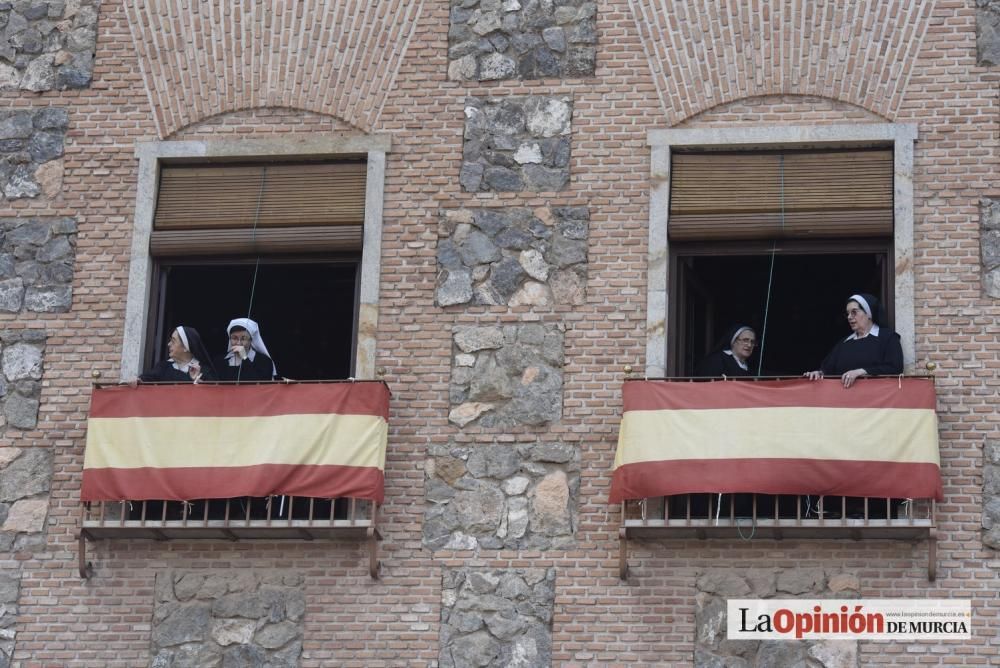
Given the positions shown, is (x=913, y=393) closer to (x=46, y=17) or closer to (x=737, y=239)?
(x=737, y=239)

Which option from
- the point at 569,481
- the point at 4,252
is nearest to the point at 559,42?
the point at 569,481

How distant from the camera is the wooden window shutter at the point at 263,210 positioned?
56.6ft

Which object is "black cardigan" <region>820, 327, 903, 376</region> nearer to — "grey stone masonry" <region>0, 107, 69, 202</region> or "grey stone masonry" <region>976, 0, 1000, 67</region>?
"grey stone masonry" <region>976, 0, 1000, 67</region>

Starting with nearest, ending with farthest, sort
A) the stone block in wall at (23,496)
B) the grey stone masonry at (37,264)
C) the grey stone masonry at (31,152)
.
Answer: the stone block in wall at (23,496) < the grey stone masonry at (37,264) < the grey stone masonry at (31,152)

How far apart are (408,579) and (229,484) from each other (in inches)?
59.4

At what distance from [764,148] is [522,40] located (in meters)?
2.13

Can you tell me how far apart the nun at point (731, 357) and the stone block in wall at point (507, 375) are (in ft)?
3.93

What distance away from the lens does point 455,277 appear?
16.8 metres

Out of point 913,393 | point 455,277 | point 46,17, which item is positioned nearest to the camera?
point 913,393

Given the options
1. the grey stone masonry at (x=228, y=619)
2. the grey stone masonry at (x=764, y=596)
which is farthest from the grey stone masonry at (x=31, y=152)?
the grey stone masonry at (x=764, y=596)

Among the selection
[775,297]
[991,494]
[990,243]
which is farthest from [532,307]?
[775,297]

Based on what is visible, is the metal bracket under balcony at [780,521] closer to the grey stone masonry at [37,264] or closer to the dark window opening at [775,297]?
the dark window opening at [775,297]

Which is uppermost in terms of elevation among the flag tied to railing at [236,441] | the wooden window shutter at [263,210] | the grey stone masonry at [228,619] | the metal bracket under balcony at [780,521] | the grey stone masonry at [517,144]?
the grey stone masonry at [517,144]

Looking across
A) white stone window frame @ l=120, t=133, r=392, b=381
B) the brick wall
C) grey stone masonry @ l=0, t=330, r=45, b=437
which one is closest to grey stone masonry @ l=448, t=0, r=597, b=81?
the brick wall
